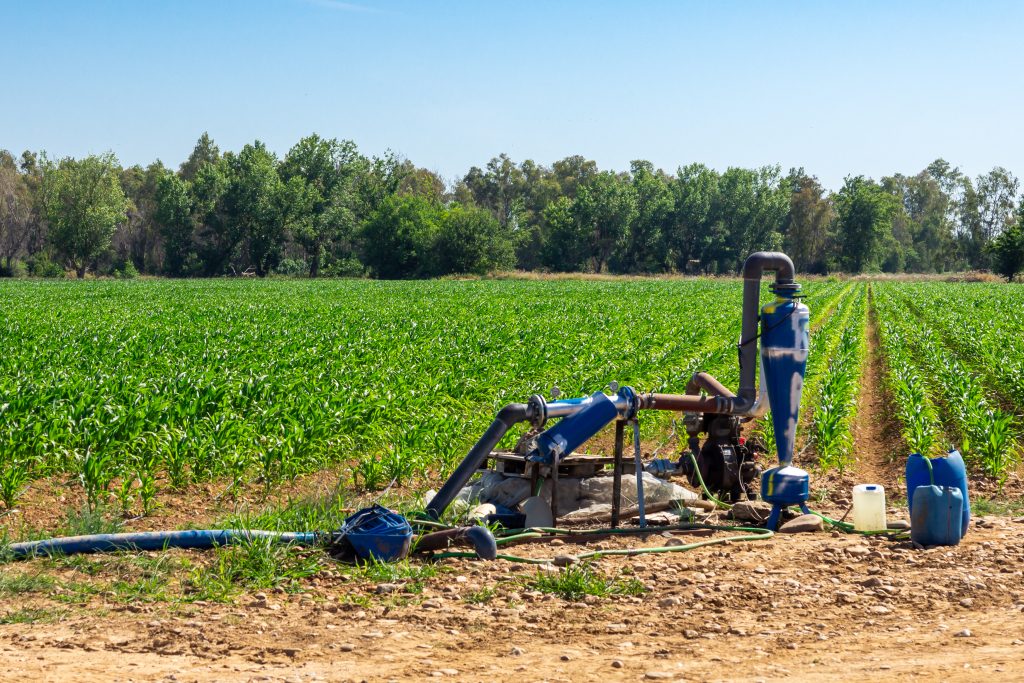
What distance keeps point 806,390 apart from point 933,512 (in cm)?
848

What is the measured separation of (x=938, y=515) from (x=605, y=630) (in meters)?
2.62

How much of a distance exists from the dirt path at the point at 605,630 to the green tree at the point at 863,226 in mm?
106669

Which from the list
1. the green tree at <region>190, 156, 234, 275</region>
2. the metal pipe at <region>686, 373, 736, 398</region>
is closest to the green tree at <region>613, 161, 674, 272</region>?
the green tree at <region>190, 156, 234, 275</region>

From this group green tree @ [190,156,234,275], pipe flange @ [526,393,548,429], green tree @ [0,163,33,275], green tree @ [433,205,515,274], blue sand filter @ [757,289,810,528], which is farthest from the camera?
green tree @ [0,163,33,275]

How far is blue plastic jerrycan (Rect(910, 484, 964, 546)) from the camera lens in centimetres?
612

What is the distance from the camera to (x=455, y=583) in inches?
215

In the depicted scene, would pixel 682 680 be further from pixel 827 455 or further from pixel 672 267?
pixel 672 267

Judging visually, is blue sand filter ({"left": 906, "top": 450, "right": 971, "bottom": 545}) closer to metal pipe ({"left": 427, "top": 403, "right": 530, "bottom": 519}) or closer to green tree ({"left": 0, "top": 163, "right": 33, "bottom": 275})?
metal pipe ({"left": 427, "top": 403, "right": 530, "bottom": 519})

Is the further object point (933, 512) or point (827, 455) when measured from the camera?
point (827, 455)

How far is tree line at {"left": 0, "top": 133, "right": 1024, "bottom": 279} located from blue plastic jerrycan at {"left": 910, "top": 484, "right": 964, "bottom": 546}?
76.6 m

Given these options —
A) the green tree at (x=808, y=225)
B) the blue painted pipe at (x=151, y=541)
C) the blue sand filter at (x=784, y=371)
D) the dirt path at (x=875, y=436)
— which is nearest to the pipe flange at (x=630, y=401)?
the blue sand filter at (x=784, y=371)

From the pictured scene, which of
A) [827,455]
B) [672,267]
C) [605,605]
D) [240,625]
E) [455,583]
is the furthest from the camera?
[672,267]

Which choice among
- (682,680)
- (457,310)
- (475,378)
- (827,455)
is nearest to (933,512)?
(682,680)

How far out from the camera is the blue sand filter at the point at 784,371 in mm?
6586
